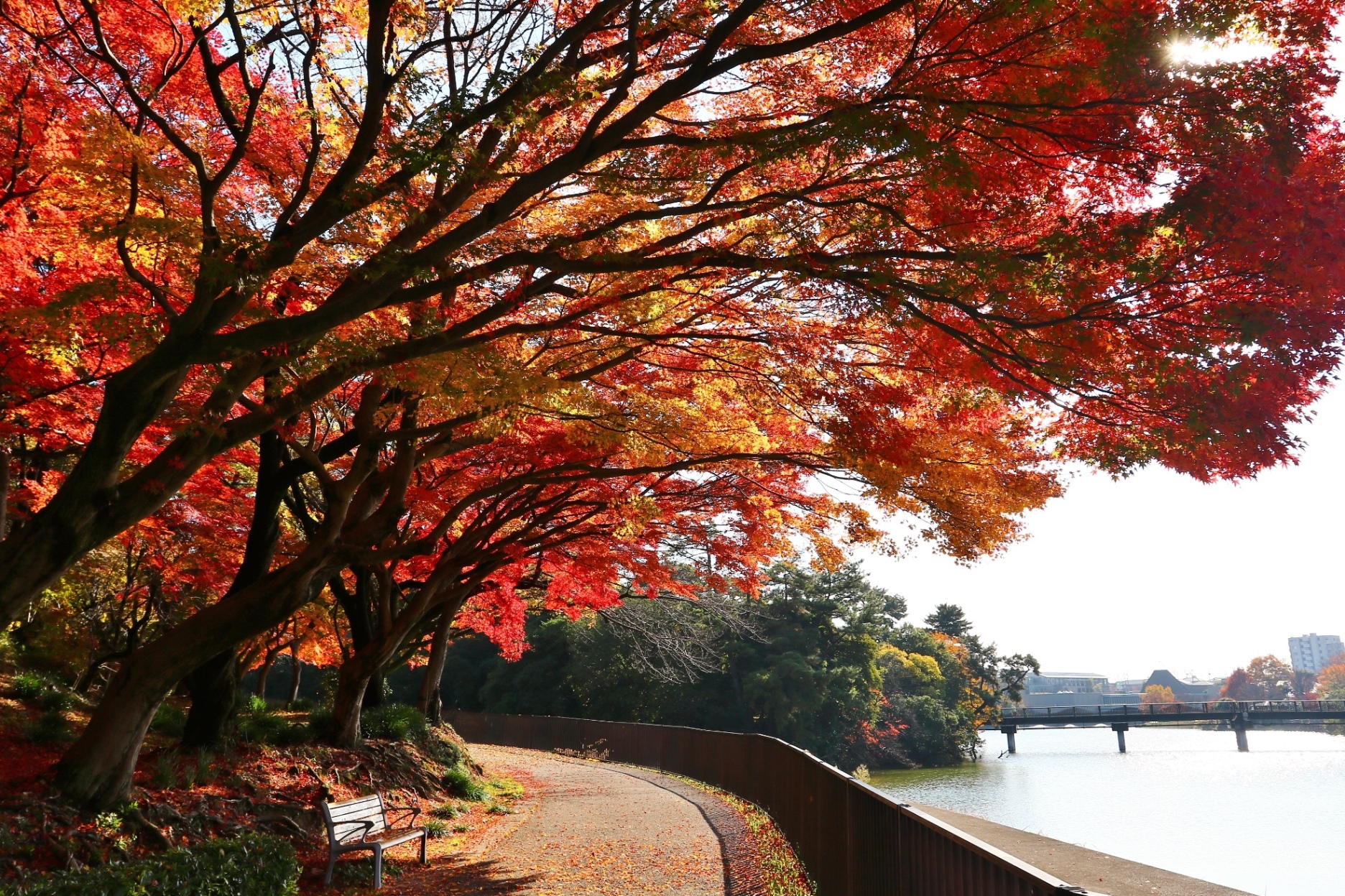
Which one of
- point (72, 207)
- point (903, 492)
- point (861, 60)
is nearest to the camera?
point (861, 60)

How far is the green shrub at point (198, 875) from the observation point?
16.8 ft

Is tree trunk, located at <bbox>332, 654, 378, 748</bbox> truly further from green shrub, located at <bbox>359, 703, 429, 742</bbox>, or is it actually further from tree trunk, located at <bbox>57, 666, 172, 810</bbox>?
tree trunk, located at <bbox>57, 666, 172, 810</bbox>

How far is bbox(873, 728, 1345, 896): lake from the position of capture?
69.4 ft

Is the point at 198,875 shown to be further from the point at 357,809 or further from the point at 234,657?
the point at 234,657

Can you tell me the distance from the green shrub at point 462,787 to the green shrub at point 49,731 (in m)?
5.83

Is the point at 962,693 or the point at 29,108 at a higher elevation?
the point at 29,108

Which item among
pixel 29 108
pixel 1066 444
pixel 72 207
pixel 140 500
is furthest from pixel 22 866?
pixel 1066 444

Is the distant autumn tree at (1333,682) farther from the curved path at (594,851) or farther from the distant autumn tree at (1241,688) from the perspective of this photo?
the curved path at (594,851)

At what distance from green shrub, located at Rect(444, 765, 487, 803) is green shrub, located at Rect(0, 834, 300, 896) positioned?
8193mm

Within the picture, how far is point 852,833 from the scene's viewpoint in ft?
20.8

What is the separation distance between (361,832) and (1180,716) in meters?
68.7

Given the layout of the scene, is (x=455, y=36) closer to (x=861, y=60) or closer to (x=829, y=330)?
(x=861, y=60)

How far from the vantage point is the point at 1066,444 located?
28.0 feet

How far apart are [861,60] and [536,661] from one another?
39.1 metres
